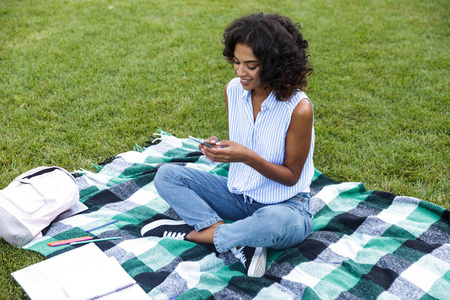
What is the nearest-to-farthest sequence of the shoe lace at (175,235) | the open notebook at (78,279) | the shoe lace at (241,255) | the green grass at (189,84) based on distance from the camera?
the open notebook at (78,279)
the shoe lace at (241,255)
the shoe lace at (175,235)
the green grass at (189,84)

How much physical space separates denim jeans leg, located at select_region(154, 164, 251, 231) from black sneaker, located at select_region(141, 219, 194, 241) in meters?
0.15

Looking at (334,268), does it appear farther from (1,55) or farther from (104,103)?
(1,55)

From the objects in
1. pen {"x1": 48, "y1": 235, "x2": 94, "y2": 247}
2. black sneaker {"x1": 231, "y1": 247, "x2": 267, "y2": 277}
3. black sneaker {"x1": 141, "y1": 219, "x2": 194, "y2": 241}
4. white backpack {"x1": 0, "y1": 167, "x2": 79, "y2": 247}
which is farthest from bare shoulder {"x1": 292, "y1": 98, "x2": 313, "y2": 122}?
white backpack {"x1": 0, "y1": 167, "x2": 79, "y2": 247}

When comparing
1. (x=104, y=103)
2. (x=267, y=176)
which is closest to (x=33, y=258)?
(x=267, y=176)

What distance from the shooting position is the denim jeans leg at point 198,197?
9.05 feet

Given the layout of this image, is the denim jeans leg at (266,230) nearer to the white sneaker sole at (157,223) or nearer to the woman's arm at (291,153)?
the woman's arm at (291,153)

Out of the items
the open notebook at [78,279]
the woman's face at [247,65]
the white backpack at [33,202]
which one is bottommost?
the open notebook at [78,279]

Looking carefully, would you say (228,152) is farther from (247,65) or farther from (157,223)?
(157,223)

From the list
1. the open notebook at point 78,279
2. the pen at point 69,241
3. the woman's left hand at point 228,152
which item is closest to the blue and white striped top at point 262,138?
the woman's left hand at point 228,152

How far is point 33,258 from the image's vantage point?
2672 millimetres

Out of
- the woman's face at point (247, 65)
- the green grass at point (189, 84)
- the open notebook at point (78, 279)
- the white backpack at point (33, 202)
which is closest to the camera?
the open notebook at point (78, 279)

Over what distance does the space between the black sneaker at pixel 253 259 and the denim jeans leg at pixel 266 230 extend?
3.2 inches

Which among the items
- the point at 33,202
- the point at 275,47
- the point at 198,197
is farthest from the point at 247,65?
the point at 33,202

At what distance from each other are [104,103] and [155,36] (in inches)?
91.2
